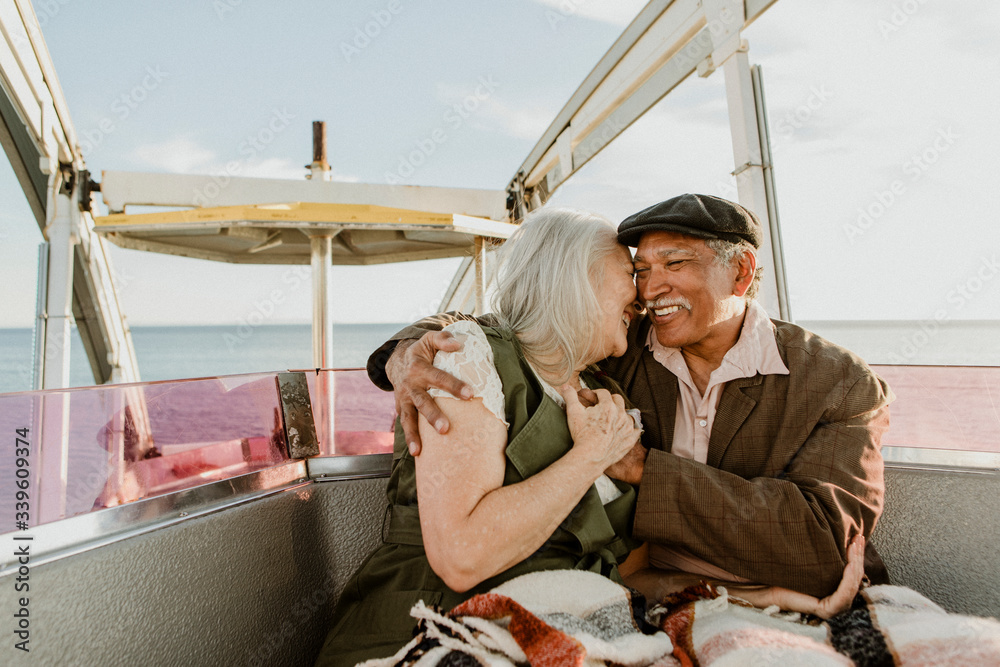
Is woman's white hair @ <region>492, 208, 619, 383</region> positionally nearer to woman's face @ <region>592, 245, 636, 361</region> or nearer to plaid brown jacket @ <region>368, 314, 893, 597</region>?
woman's face @ <region>592, 245, 636, 361</region>

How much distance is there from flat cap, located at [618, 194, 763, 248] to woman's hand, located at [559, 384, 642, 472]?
514mm

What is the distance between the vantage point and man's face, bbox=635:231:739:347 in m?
1.76

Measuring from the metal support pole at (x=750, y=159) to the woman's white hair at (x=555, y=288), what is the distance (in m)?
1.86

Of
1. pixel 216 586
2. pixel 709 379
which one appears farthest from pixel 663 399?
pixel 216 586

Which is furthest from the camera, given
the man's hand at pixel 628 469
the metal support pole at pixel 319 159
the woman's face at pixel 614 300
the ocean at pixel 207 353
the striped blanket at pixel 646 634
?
the ocean at pixel 207 353

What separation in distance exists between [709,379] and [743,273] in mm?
357

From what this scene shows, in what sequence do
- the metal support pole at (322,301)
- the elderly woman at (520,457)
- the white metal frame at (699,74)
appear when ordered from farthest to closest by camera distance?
1. the metal support pole at (322,301)
2. the white metal frame at (699,74)
3. the elderly woman at (520,457)

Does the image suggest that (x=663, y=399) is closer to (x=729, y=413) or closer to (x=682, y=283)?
(x=729, y=413)

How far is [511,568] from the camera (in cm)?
130

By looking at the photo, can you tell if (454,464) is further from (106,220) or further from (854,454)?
(106,220)

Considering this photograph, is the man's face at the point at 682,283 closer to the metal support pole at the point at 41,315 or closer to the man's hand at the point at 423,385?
the man's hand at the point at 423,385

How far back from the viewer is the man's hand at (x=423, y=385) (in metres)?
1.25

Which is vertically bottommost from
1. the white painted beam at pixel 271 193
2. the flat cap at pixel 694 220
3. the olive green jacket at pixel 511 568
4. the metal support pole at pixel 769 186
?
the olive green jacket at pixel 511 568

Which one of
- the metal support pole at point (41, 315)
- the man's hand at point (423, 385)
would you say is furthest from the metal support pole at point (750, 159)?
the metal support pole at point (41, 315)
